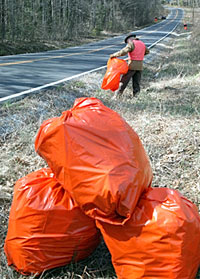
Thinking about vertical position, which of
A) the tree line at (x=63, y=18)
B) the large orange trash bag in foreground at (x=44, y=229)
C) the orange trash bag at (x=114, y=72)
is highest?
the tree line at (x=63, y=18)

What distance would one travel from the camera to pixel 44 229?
2.40m

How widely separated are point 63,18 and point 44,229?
30351 mm

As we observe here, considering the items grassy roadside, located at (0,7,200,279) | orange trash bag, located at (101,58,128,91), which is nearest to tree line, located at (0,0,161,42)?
orange trash bag, located at (101,58,128,91)

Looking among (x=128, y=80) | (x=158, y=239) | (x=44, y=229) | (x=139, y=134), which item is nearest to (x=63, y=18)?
(x=128, y=80)

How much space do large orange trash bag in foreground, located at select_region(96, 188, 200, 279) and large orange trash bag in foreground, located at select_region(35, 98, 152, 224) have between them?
11 centimetres

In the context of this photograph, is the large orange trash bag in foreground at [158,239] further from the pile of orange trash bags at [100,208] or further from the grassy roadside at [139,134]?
the grassy roadside at [139,134]

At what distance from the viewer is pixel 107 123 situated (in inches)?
94.4

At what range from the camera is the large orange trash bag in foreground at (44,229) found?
241 cm

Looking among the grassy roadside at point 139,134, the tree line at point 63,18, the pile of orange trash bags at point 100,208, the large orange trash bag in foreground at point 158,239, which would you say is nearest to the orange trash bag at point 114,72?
the grassy roadside at point 139,134

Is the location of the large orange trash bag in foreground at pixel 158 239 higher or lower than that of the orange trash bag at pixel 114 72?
lower

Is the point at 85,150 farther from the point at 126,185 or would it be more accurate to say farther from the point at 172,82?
the point at 172,82

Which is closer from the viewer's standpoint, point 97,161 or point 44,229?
point 97,161

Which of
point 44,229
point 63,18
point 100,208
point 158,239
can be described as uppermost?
point 63,18

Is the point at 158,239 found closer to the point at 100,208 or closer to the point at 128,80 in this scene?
the point at 100,208
